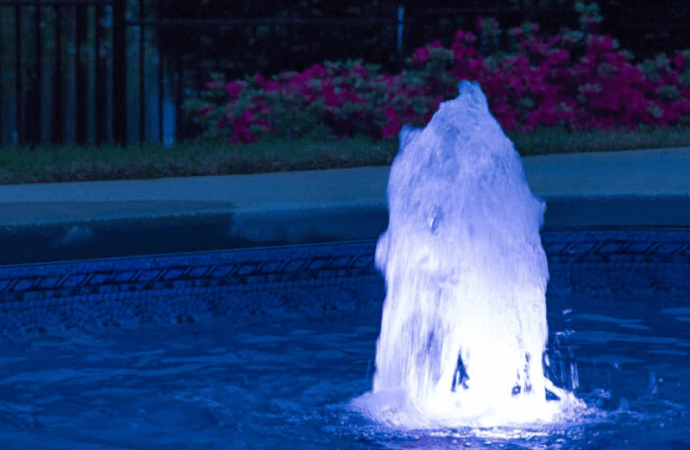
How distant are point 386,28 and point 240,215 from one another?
5.63m

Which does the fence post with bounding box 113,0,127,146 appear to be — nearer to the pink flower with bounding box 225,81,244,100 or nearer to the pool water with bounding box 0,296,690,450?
the pink flower with bounding box 225,81,244,100

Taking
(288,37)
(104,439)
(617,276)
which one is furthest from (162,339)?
(288,37)

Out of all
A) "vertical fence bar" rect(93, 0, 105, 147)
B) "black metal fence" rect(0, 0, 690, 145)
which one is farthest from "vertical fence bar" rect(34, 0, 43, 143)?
"vertical fence bar" rect(93, 0, 105, 147)

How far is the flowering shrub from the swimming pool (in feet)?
9.96

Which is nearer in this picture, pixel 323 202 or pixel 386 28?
pixel 323 202

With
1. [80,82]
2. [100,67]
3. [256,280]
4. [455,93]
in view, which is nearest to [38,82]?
[80,82]

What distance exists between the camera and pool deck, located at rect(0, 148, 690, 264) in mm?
5184

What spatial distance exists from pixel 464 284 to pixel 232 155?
11.7ft

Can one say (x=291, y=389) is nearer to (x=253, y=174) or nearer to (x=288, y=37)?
(x=253, y=174)

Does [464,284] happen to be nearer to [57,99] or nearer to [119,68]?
[119,68]

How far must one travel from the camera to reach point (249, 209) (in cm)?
548

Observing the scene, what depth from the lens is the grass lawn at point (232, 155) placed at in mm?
7105

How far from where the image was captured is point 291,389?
14.5 ft

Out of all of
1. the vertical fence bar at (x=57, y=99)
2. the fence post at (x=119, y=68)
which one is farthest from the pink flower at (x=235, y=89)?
the vertical fence bar at (x=57, y=99)
